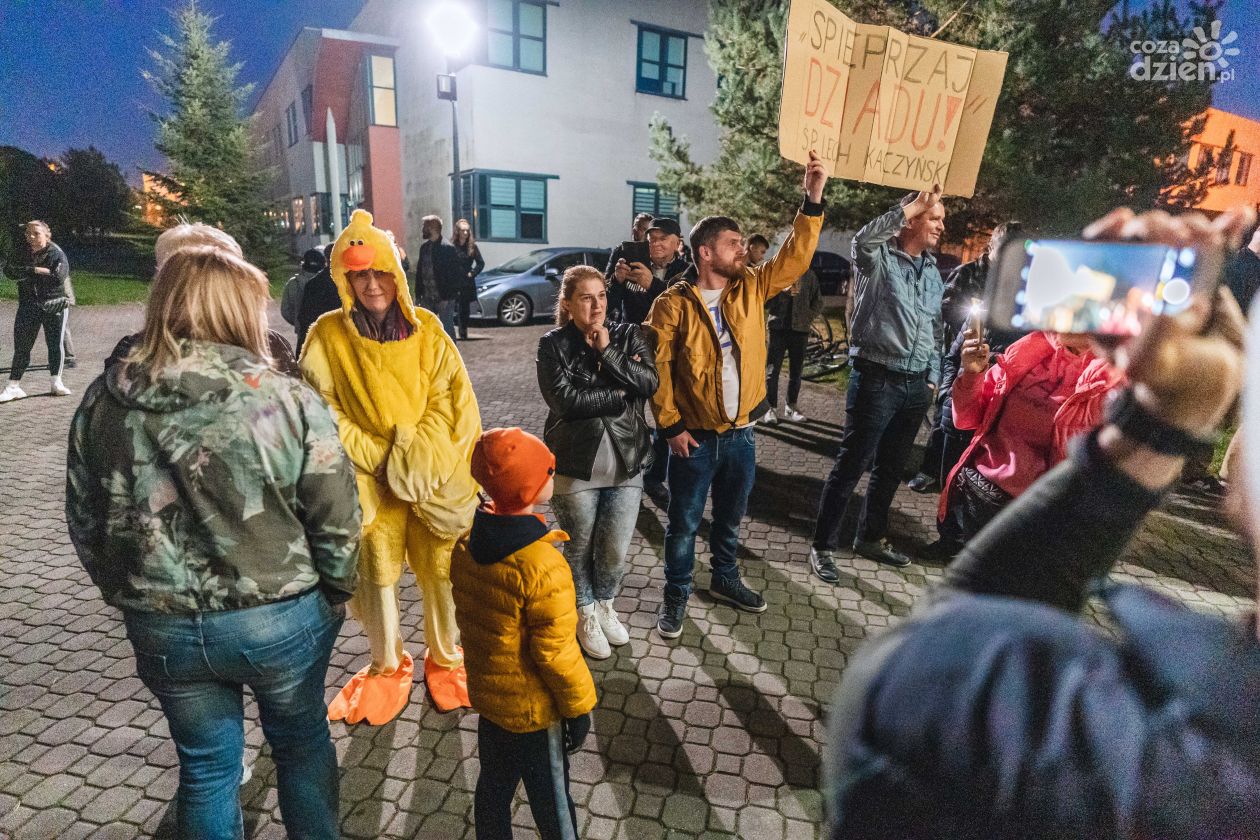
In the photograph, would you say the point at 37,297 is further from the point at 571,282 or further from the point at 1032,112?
the point at 1032,112

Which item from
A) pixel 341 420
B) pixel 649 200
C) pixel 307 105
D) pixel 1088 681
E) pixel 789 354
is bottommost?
pixel 789 354

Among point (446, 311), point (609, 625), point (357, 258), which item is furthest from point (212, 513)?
point (446, 311)

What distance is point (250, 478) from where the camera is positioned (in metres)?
1.80

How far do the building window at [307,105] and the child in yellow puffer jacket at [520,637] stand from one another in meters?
32.5

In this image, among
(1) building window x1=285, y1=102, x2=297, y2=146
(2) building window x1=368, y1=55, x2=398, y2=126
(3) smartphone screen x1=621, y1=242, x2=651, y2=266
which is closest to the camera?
(3) smartphone screen x1=621, y1=242, x2=651, y2=266

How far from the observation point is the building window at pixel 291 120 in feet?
115

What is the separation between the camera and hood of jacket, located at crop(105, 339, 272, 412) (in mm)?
1711

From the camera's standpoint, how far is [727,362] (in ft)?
11.8

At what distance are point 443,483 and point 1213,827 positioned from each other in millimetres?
2649

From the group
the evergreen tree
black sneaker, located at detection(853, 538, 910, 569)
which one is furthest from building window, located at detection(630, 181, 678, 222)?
black sneaker, located at detection(853, 538, 910, 569)

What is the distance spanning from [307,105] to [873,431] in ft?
111

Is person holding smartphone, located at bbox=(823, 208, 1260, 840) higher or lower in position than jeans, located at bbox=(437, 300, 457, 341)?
higher

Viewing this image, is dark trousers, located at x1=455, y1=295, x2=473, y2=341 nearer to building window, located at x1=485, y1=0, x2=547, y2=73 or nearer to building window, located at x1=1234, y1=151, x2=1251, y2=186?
building window, located at x1=485, y1=0, x2=547, y2=73

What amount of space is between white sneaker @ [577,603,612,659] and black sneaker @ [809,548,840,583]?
1580mm
